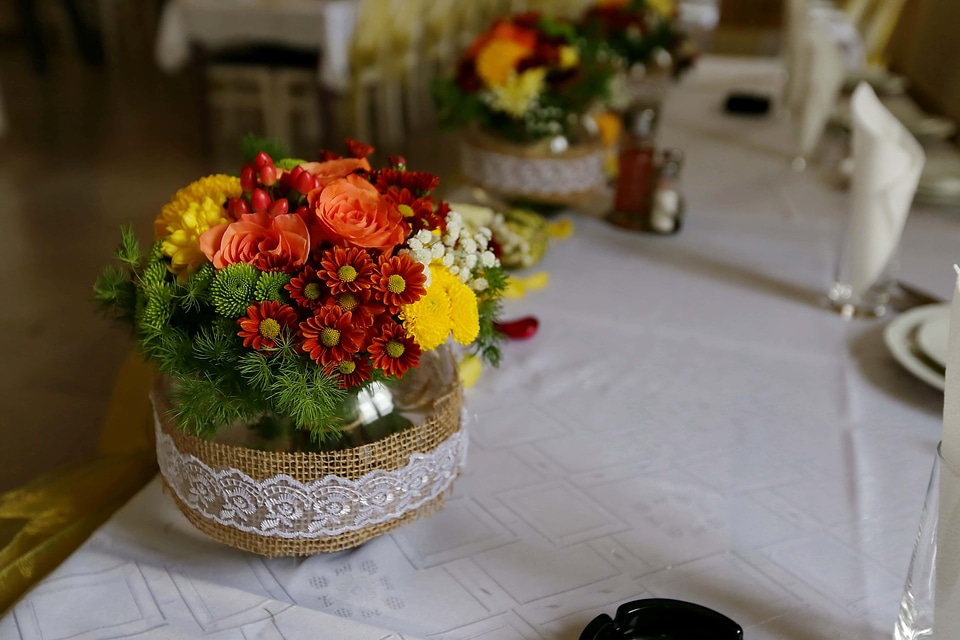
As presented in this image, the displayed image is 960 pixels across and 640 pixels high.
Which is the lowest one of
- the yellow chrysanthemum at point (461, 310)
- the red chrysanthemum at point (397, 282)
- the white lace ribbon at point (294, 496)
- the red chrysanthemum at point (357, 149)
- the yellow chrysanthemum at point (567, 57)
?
the white lace ribbon at point (294, 496)

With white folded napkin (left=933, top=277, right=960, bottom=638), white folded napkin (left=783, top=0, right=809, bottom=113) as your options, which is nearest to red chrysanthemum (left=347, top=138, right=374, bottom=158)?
white folded napkin (left=933, top=277, right=960, bottom=638)

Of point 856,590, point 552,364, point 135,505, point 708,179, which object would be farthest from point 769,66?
point 135,505

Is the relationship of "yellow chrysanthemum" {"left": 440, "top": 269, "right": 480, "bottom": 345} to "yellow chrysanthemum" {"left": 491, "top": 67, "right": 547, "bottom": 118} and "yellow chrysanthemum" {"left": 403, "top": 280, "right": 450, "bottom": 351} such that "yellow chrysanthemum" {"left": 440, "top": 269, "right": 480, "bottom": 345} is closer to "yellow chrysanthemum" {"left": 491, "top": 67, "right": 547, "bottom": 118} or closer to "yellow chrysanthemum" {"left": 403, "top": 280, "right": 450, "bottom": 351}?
"yellow chrysanthemum" {"left": 403, "top": 280, "right": 450, "bottom": 351}

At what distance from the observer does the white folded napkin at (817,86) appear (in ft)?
5.95

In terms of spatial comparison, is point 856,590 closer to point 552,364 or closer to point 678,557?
point 678,557

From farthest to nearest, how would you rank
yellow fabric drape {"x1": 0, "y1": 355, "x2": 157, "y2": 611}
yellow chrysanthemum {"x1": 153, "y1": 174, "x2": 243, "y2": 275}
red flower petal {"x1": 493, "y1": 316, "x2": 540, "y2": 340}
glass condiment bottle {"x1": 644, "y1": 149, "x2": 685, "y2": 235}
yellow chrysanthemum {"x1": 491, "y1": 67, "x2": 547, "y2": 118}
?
glass condiment bottle {"x1": 644, "y1": 149, "x2": 685, "y2": 235}
yellow chrysanthemum {"x1": 491, "y1": 67, "x2": 547, "y2": 118}
red flower petal {"x1": 493, "y1": 316, "x2": 540, "y2": 340}
yellow fabric drape {"x1": 0, "y1": 355, "x2": 157, "y2": 611}
yellow chrysanthemum {"x1": 153, "y1": 174, "x2": 243, "y2": 275}

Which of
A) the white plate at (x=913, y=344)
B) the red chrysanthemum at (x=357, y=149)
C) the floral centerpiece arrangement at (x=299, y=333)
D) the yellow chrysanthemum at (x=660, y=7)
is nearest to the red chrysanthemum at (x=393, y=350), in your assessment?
the floral centerpiece arrangement at (x=299, y=333)

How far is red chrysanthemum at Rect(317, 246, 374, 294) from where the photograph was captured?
614 mm

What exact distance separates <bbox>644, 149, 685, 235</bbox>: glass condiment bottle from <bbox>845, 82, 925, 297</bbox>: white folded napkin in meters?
0.34

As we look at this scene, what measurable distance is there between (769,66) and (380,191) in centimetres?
238

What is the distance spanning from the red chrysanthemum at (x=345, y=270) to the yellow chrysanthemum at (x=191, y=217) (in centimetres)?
11

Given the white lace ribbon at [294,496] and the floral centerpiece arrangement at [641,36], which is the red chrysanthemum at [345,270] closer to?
the white lace ribbon at [294,496]

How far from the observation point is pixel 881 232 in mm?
1163

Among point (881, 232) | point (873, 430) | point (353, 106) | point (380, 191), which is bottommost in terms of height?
point (353, 106)
